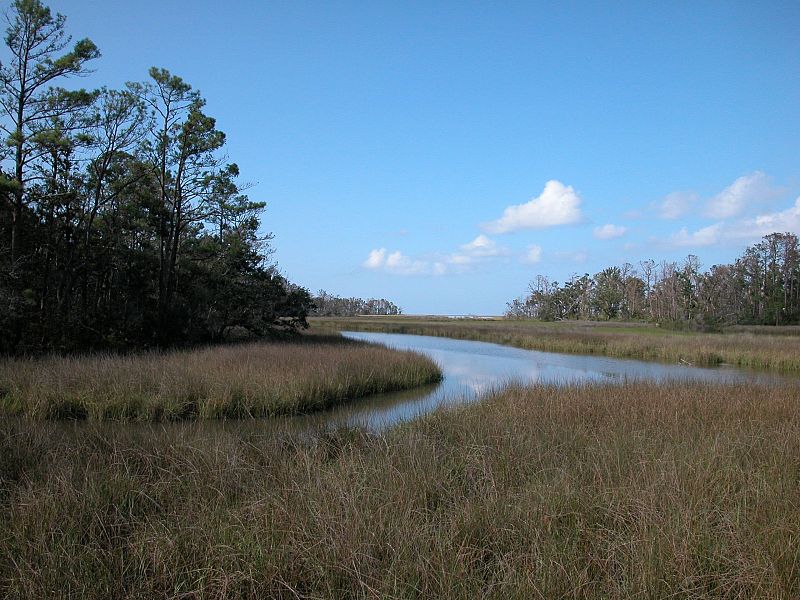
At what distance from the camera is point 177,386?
10.6 meters

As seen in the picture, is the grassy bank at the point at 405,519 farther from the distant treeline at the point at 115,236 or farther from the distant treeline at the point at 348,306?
the distant treeline at the point at 348,306

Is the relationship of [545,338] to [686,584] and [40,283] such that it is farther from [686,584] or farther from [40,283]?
[686,584]

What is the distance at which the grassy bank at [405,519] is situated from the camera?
2.98m

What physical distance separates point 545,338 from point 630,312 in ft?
146

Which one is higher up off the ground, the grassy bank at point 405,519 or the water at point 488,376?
the grassy bank at point 405,519

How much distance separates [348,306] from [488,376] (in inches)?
3614

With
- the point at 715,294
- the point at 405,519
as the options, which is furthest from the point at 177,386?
the point at 715,294

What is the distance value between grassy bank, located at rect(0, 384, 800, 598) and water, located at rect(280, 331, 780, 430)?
2.95 meters

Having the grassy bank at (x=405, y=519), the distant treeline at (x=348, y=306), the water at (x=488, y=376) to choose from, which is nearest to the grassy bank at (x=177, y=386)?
the water at (x=488, y=376)

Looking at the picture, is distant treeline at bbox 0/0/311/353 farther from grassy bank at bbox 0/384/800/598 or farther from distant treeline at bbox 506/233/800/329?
distant treeline at bbox 506/233/800/329

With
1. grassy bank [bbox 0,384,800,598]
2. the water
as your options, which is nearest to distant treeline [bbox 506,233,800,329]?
the water

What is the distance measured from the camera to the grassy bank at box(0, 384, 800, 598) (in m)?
2.98

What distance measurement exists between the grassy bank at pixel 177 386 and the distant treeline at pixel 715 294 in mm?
40596

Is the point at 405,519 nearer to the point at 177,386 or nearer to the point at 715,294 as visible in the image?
the point at 177,386
